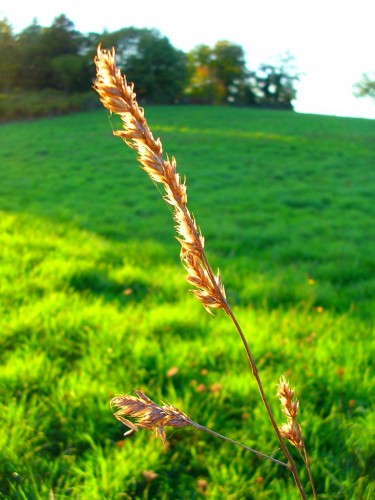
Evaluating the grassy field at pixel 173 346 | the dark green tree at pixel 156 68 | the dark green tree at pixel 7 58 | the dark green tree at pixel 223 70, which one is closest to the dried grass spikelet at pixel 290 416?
the grassy field at pixel 173 346

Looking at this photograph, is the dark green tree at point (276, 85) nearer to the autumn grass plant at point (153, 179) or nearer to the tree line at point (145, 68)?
the tree line at point (145, 68)

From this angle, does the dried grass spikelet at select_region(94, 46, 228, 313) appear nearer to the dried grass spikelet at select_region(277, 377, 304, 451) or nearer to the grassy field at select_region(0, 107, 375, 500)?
the dried grass spikelet at select_region(277, 377, 304, 451)

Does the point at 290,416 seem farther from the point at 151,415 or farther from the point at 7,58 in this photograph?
the point at 7,58

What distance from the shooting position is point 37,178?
12.3 meters

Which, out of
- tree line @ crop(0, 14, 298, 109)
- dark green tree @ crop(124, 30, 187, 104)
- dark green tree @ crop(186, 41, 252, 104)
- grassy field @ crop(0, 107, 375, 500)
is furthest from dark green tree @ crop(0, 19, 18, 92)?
grassy field @ crop(0, 107, 375, 500)

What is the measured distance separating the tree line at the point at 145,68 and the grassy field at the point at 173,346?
829 inches

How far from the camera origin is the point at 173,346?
10.6ft

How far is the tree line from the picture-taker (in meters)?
28.8

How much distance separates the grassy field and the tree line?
69.1 feet

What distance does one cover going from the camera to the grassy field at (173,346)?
2182mm

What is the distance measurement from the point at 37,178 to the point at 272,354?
10.2 metres

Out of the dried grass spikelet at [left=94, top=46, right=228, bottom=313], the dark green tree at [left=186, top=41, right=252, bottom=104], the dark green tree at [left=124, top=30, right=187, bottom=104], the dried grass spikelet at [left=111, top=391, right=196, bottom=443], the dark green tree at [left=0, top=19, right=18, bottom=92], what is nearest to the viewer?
the dried grass spikelet at [left=94, top=46, right=228, bottom=313]

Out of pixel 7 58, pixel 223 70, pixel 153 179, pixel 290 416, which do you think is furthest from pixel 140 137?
pixel 223 70

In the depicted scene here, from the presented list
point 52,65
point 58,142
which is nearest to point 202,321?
point 58,142
